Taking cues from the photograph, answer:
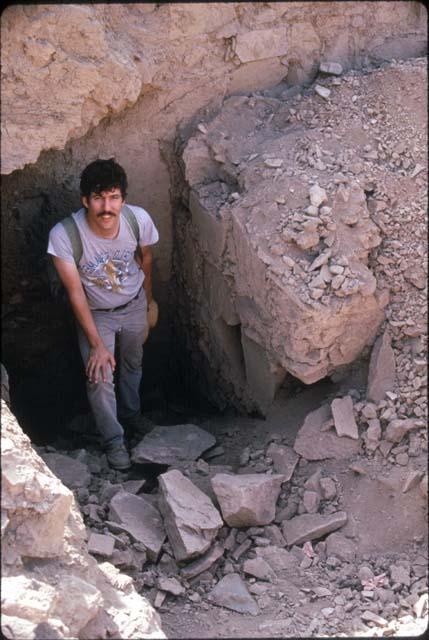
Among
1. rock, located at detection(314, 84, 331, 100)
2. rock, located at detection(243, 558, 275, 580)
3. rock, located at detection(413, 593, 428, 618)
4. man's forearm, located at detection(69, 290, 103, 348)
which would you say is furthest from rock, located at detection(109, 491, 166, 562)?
rock, located at detection(314, 84, 331, 100)

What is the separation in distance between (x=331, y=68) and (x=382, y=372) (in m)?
1.82

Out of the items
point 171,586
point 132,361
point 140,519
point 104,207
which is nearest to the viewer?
point 171,586

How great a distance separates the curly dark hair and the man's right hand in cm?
86

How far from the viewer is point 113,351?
5.08 m

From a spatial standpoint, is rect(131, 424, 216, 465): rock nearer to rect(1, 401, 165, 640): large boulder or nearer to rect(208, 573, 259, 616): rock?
rect(208, 573, 259, 616): rock

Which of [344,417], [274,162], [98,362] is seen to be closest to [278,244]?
[274,162]

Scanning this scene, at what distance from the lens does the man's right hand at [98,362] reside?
482cm

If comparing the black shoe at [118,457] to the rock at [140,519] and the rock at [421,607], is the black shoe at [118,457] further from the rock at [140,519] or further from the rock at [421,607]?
the rock at [421,607]

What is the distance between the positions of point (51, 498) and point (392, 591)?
1.62 m

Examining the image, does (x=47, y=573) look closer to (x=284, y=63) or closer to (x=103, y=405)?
(x=103, y=405)

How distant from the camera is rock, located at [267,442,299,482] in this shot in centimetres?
443

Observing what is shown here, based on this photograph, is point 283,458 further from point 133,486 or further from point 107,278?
point 107,278

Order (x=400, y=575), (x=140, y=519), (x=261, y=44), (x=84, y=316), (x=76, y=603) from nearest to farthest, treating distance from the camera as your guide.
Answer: (x=76, y=603) < (x=400, y=575) < (x=140, y=519) < (x=84, y=316) < (x=261, y=44)

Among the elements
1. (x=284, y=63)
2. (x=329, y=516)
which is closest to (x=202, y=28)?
(x=284, y=63)
